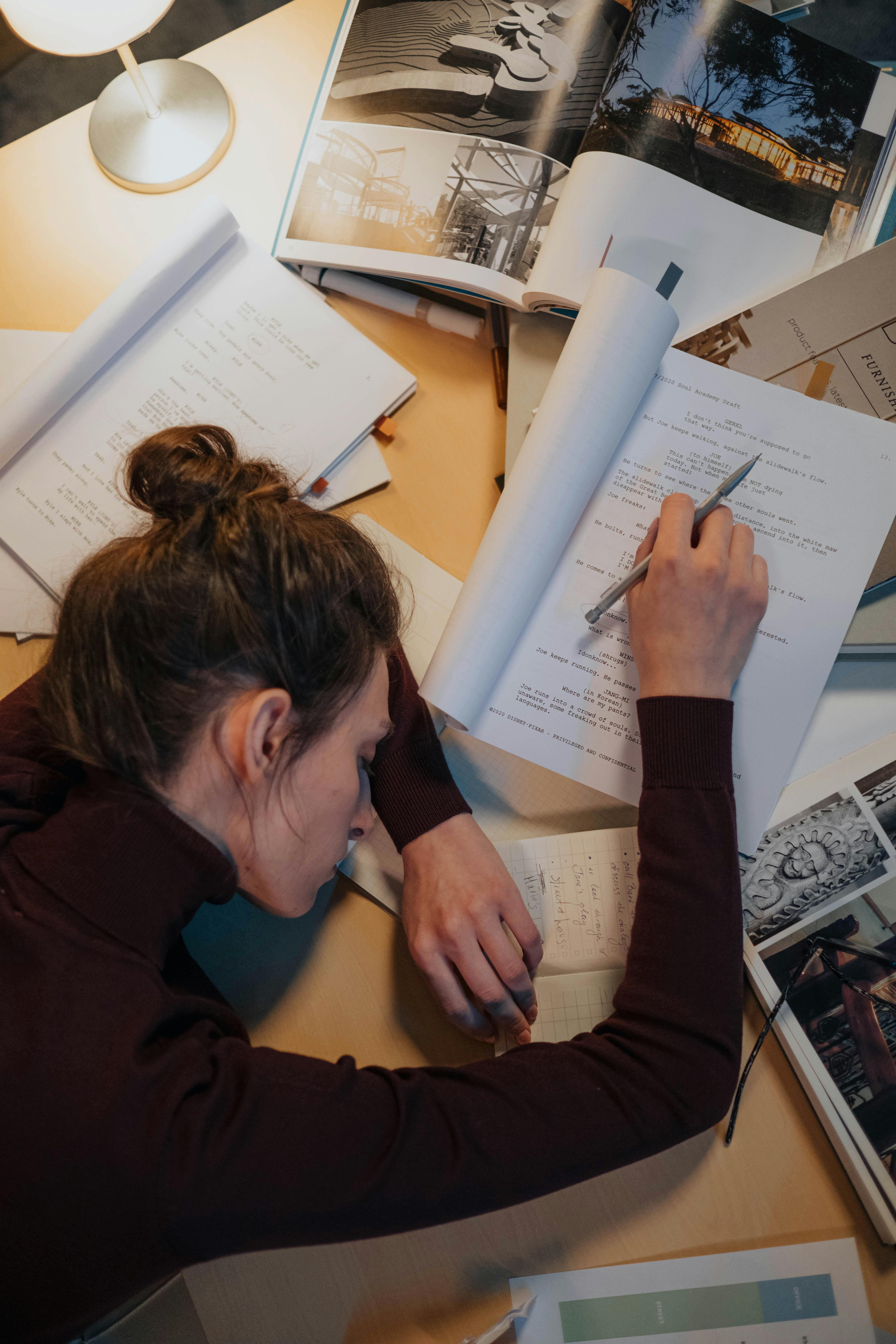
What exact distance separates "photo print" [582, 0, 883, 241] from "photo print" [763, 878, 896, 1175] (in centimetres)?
58

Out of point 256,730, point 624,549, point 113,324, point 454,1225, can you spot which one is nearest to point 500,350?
point 624,549

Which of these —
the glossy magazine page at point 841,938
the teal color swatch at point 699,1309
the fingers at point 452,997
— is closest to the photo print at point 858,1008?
the glossy magazine page at point 841,938

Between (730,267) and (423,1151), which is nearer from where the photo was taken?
(423,1151)

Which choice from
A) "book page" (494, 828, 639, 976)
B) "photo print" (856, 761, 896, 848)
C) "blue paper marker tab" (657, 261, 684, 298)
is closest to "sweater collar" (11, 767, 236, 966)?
"book page" (494, 828, 639, 976)

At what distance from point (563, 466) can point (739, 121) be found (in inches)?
14.5

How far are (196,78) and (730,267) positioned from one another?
0.59 metres

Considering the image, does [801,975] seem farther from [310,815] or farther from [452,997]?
[310,815]

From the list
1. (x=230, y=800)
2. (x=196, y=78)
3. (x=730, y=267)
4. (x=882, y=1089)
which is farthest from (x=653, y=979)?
(x=196, y=78)

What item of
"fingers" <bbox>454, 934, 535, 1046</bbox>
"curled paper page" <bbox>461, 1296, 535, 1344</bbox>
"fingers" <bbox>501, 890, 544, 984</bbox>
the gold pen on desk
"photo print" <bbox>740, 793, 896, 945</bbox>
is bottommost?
"curled paper page" <bbox>461, 1296, 535, 1344</bbox>

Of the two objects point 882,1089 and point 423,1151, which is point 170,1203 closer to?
point 423,1151

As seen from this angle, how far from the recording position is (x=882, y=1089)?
1.88 feet

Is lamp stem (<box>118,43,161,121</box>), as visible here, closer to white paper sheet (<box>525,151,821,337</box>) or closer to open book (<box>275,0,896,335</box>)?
open book (<box>275,0,896,335</box>)

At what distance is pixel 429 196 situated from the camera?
2.56 feet

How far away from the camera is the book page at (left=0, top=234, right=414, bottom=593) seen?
0.74 meters
